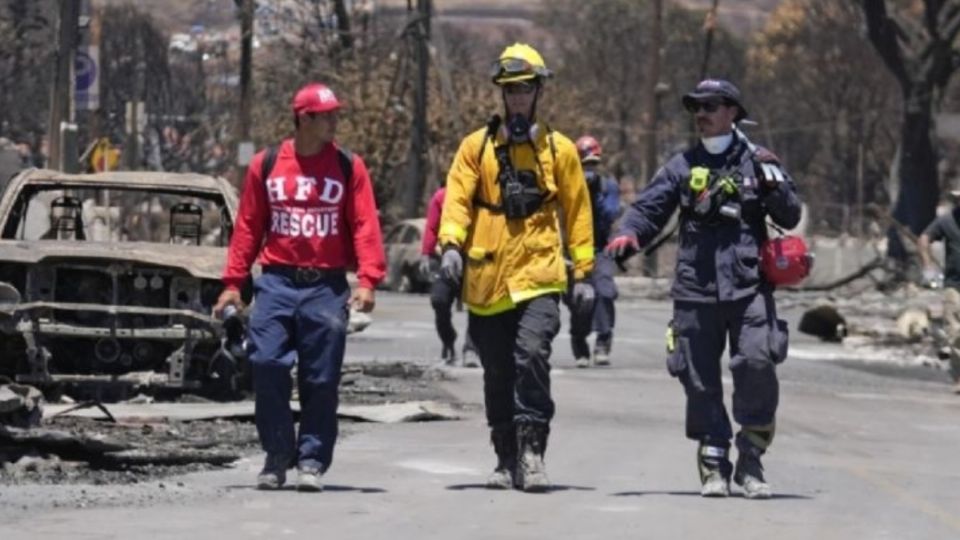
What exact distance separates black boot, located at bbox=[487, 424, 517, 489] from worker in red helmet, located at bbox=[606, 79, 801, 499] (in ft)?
2.67

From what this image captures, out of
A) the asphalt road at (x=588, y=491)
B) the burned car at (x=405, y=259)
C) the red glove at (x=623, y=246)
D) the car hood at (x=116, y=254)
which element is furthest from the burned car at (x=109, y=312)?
the burned car at (x=405, y=259)

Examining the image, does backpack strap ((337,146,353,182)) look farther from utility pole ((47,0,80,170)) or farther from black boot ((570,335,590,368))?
utility pole ((47,0,80,170))

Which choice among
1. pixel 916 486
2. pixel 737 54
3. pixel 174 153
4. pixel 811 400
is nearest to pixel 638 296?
pixel 174 153

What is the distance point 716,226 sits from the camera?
1217 centimetres

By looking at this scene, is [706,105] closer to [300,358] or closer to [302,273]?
[302,273]

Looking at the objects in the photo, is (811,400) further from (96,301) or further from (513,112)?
(513,112)

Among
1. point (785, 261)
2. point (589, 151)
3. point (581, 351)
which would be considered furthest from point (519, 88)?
point (581, 351)

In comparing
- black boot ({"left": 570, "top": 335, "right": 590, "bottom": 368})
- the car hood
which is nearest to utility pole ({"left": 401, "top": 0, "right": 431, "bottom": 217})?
black boot ({"left": 570, "top": 335, "right": 590, "bottom": 368})

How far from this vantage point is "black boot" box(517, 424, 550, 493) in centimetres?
1218

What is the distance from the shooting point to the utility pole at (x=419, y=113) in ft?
168

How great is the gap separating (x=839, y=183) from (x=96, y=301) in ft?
228

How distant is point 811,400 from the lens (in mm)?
19906

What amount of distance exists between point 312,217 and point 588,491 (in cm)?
177

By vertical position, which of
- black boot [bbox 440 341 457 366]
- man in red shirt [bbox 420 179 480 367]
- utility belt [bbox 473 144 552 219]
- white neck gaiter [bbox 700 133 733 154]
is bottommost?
black boot [bbox 440 341 457 366]
